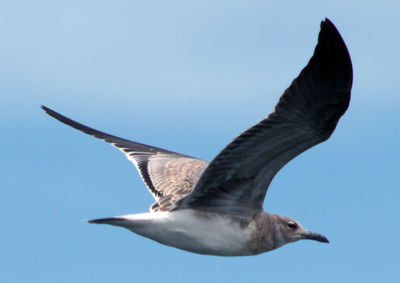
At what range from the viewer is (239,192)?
1226 centimetres

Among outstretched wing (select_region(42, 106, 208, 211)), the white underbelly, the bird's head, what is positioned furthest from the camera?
outstretched wing (select_region(42, 106, 208, 211))

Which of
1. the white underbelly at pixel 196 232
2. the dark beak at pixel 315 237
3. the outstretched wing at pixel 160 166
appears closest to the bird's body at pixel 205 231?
the white underbelly at pixel 196 232

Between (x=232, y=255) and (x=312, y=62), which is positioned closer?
(x=312, y=62)

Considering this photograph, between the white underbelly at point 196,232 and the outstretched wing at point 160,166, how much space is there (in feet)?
2.62

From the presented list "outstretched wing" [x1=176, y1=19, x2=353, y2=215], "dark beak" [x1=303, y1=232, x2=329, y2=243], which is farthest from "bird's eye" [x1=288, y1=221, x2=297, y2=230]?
"outstretched wing" [x1=176, y1=19, x2=353, y2=215]

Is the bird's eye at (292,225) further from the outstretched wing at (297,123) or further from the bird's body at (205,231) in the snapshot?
the outstretched wing at (297,123)

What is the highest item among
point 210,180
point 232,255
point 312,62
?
point 312,62

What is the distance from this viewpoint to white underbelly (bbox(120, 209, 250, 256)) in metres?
12.3

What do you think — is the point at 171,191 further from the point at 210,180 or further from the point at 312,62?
the point at 312,62

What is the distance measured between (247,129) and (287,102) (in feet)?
1.83

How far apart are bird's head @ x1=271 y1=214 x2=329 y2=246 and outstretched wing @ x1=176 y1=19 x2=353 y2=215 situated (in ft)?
4.76

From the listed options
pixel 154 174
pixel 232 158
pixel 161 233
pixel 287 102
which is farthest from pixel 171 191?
pixel 287 102

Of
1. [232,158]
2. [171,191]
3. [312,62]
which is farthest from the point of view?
[171,191]

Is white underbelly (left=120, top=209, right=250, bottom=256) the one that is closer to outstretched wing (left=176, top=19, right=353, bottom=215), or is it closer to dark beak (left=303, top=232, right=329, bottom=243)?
outstretched wing (left=176, top=19, right=353, bottom=215)
